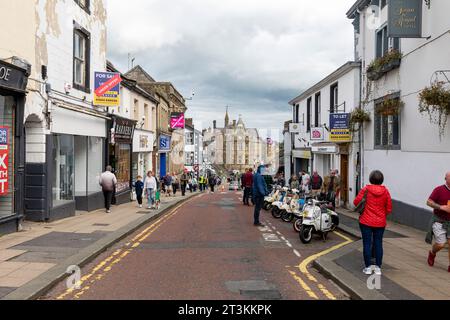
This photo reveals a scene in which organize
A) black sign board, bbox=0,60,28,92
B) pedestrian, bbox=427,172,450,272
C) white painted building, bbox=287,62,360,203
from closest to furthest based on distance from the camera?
pedestrian, bbox=427,172,450,272, black sign board, bbox=0,60,28,92, white painted building, bbox=287,62,360,203

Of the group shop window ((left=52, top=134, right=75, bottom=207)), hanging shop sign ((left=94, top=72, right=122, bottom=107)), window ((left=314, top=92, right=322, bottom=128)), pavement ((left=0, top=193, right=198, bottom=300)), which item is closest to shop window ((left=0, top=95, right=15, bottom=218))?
pavement ((left=0, top=193, right=198, bottom=300))

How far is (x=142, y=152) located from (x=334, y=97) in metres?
12.5

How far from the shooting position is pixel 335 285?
7.64 m

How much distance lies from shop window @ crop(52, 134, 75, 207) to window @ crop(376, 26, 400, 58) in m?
11.7

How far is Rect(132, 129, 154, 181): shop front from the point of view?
27172 mm

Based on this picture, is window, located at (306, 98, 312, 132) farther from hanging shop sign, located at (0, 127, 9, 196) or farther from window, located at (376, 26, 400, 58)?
hanging shop sign, located at (0, 127, 9, 196)

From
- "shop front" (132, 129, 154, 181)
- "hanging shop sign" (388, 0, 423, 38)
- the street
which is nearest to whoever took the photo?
the street

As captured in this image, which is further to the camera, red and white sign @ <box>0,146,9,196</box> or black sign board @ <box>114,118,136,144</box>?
black sign board @ <box>114,118,136,144</box>

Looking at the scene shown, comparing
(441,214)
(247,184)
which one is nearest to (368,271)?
(441,214)

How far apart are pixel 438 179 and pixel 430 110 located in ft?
6.35

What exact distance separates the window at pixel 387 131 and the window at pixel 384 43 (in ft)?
6.64

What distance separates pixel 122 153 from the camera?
23375 mm

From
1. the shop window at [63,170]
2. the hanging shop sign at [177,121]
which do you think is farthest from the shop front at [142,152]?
the shop window at [63,170]

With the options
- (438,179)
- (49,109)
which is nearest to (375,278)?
(438,179)
